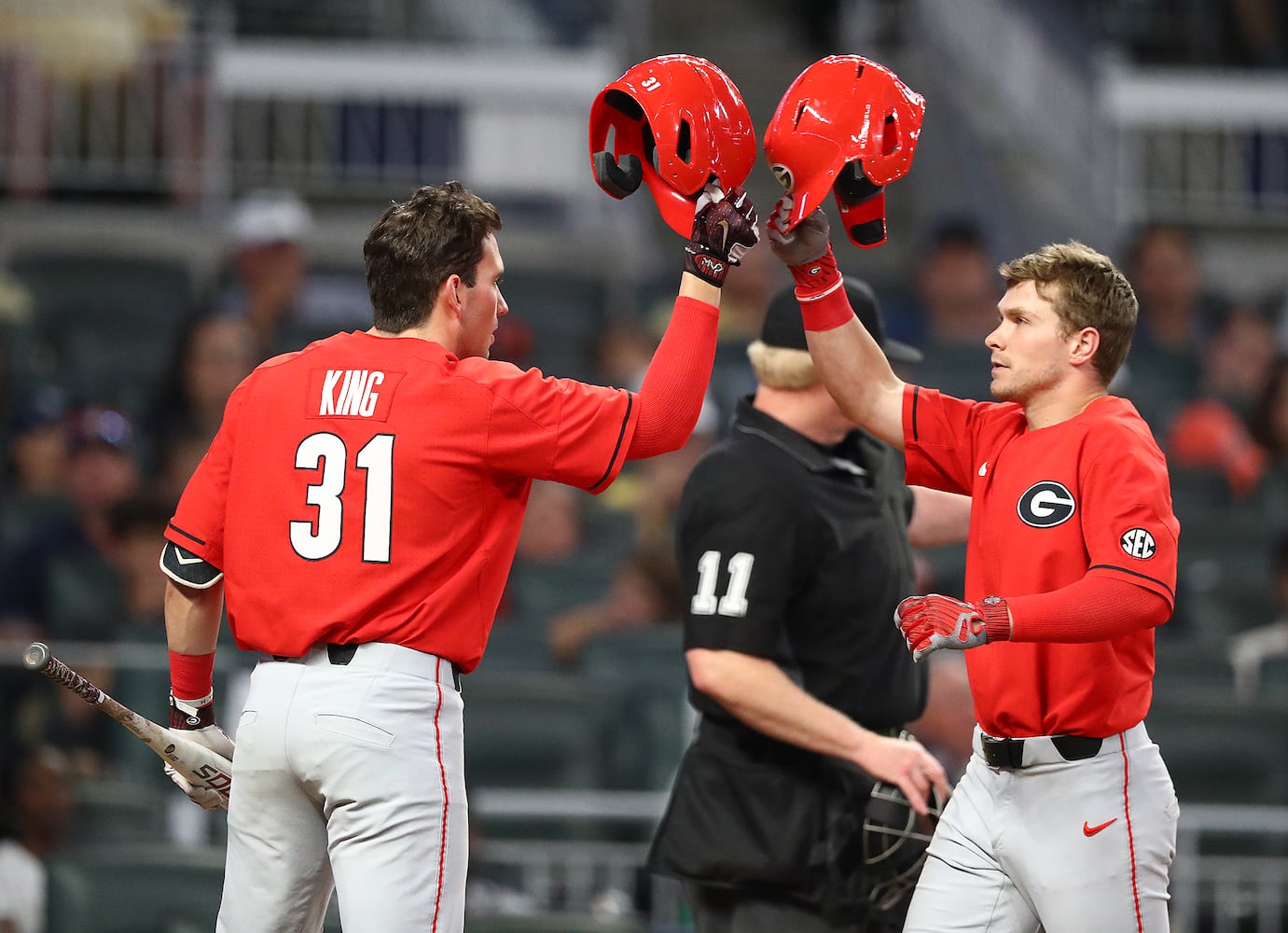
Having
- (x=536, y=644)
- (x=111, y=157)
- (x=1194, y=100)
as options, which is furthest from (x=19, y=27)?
(x=1194, y=100)

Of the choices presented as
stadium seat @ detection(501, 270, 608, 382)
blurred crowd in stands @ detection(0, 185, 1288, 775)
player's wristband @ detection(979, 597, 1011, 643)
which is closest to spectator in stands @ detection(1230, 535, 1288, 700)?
blurred crowd in stands @ detection(0, 185, 1288, 775)

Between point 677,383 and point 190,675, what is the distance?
3.84ft

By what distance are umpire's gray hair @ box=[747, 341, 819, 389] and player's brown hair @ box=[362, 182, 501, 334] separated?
98 cm

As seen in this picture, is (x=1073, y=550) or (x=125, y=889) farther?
(x=125, y=889)

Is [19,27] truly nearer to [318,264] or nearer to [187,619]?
[318,264]

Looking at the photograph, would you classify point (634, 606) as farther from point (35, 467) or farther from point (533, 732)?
point (35, 467)

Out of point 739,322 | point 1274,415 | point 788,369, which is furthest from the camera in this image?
point 739,322

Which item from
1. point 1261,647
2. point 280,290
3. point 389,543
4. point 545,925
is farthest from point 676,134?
point 280,290

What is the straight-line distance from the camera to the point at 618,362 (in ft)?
29.9

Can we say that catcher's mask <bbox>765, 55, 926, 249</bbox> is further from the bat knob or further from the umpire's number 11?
the bat knob

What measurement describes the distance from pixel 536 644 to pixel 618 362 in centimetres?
244

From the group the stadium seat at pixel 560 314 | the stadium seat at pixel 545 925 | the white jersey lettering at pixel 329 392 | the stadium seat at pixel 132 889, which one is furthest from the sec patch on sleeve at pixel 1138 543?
the stadium seat at pixel 560 314

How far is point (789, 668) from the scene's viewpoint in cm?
399

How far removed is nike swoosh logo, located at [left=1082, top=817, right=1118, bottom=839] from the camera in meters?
3.25
